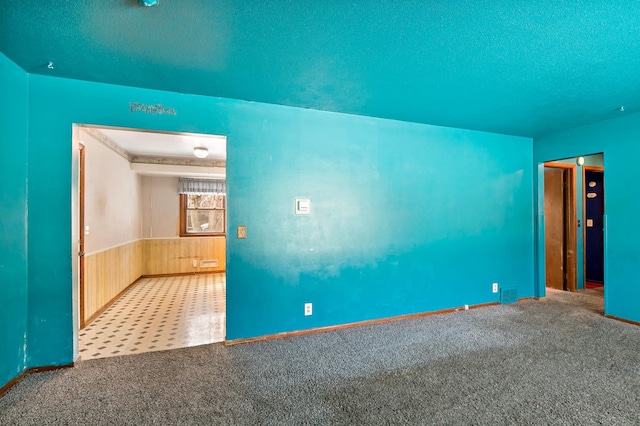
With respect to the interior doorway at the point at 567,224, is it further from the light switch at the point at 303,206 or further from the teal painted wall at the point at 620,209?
the light switch at the point at 303,206

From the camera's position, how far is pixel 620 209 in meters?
3.64

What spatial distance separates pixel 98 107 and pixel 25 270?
4.52ft

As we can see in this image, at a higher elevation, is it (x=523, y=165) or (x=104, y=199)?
(x=523, y=165)

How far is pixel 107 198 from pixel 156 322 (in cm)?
200

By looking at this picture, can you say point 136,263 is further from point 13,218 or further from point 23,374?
point 13,218

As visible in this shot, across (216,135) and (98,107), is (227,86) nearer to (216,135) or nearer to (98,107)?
(216,135)

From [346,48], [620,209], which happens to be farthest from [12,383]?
[620,209]

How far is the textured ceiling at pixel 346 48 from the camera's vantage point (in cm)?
171

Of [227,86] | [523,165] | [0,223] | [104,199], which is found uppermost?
[227,86]

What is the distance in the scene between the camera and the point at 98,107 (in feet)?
8.58

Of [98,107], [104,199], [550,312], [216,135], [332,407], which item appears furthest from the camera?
[104,199]

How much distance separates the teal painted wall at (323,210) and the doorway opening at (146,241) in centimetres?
18

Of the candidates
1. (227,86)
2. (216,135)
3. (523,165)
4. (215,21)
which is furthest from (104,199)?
(523,165)

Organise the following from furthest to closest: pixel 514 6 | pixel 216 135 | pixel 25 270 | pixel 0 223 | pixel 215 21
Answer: pixel 216 135 < pixel 25 270 < pixel 0 223 < pixel 215 21 < pixel 514 6
